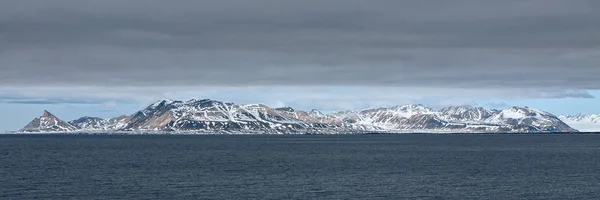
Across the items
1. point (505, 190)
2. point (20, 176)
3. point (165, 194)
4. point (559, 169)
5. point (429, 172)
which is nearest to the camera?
point (165, 194)

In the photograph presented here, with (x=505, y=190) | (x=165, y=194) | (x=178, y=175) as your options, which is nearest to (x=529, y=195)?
(x=505, y=190)

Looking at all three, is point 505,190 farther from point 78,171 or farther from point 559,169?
point 78,171

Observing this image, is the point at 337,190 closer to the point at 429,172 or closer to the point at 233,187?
the point at 233,187

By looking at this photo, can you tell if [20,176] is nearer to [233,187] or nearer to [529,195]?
[233,187]

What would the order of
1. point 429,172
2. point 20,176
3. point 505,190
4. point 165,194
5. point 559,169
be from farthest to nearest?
point 559,169 < point 429,172 < point 20,176 < point 505,190 < point 165,194

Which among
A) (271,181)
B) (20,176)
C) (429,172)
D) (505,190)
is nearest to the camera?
(505,190)

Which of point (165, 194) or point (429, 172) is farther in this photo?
point (429, 172)

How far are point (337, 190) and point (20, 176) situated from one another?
Result: 58.1 m

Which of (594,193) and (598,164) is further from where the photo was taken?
(598,164)

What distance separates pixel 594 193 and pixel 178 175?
6764cm

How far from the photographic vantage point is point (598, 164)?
17912 cm

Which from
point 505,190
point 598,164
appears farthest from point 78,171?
point 598,164

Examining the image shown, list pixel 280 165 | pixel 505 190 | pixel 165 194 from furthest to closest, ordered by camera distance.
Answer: pixel 280 165, pixel 505 190, pixel 165 194

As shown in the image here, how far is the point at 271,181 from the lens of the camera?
129 meters
